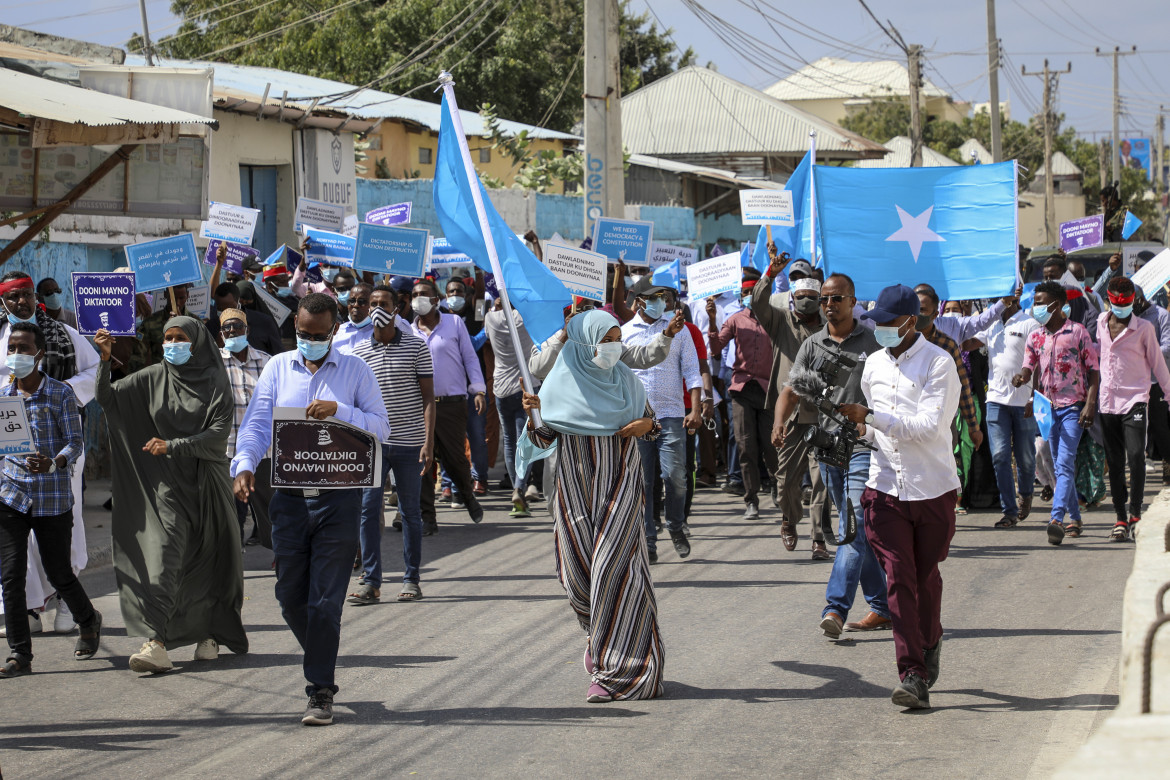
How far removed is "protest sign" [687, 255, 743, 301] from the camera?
12.6 meters

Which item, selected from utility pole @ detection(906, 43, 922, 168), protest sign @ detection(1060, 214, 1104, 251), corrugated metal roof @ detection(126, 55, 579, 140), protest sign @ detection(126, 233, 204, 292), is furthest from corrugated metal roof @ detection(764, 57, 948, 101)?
protest sign @ detection(126, 233, 204, 292)

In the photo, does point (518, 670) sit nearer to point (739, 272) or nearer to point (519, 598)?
point (519, 598)

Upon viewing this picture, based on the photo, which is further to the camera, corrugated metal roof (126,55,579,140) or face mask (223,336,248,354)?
corrugated metal roof (126,55,579,140)

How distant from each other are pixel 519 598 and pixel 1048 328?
4.96m

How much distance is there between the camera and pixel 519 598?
28.5 ft

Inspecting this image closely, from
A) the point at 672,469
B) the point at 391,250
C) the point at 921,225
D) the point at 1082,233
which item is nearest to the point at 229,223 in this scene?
the point at 391,250

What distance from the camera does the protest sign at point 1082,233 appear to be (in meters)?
18.9

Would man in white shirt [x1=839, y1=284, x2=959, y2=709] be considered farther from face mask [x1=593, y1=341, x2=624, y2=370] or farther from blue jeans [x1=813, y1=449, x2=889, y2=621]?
face mask [x1=593, y1=341, x2=624, y2=370]

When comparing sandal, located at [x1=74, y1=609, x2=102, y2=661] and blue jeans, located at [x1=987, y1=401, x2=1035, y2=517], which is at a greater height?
blue jeans, located at [x1=987, y1=401, x2=1035, y2=517]

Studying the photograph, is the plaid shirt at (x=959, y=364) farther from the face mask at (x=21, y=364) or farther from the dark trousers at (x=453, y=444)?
the face mask at (x=21, y=364)

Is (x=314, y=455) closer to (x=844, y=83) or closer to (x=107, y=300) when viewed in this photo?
(x=107, y=300)

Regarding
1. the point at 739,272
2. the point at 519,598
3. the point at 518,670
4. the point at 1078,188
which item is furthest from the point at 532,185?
the point at 1078,188

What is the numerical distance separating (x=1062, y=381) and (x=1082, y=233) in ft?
31.1

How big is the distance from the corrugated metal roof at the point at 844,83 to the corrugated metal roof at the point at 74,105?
290ft
